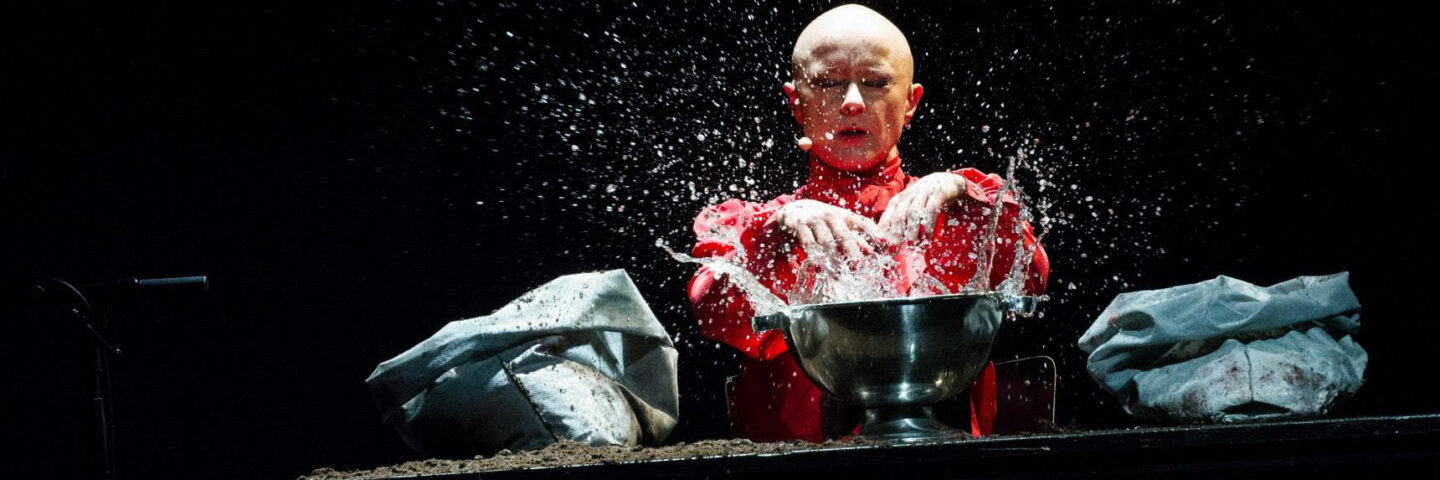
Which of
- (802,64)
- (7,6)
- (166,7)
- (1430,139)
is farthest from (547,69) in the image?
(1430,139)

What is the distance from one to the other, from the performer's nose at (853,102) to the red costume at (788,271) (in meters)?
0.16

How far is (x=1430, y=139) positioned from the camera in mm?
Result: 1935

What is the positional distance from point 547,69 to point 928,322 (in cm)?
121

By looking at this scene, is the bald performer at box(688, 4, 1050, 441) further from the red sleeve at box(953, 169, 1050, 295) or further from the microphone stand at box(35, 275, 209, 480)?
the microphone stand at box(35, 275, 209, 480)

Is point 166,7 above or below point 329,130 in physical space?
above

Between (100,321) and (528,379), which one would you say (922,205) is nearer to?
(528,379)

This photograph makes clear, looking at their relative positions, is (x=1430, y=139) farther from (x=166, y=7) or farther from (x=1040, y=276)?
(x=166, y=7)

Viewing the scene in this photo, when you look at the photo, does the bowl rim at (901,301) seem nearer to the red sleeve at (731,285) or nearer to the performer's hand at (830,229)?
the performer's hand at (830,229)

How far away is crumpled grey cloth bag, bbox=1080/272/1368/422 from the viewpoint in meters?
1.33

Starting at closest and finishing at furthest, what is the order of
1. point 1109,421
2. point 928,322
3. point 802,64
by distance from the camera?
point 928,322 → point 802,64 → point 1109,421

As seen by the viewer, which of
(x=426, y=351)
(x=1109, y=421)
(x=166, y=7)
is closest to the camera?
(x=426, y=351)

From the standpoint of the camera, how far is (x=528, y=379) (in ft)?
5.16

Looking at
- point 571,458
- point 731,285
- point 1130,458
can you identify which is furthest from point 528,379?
point 1130,458

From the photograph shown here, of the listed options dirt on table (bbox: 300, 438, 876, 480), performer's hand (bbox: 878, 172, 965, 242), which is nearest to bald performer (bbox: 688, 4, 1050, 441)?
performer's hand (bbox: 878, 172, 965, 242)
